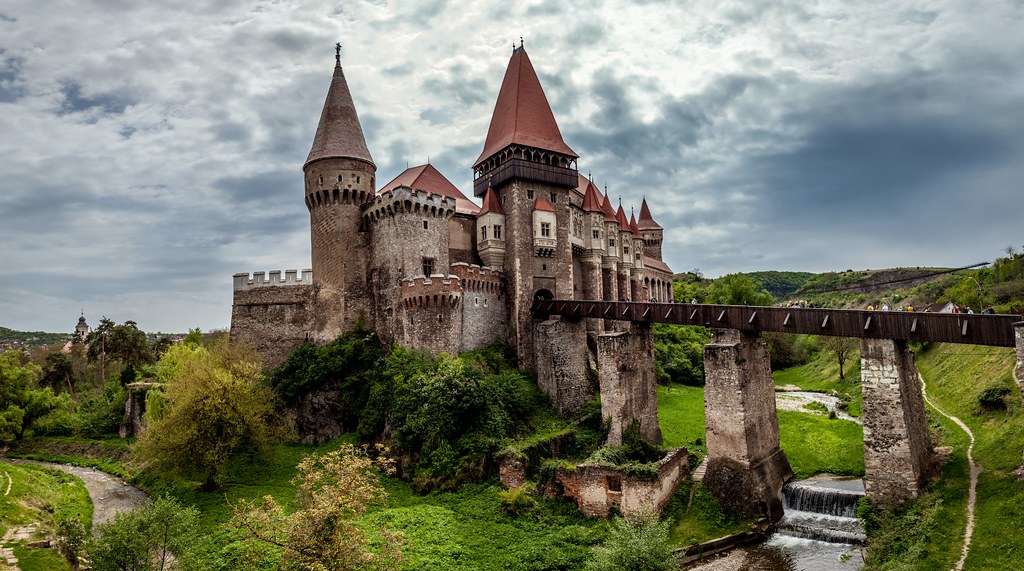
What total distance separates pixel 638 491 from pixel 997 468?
1237 centimetres

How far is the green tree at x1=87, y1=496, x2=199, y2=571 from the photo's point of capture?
54.4 ft

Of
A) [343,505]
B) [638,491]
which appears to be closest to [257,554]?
[343,505]

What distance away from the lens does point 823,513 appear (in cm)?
2372

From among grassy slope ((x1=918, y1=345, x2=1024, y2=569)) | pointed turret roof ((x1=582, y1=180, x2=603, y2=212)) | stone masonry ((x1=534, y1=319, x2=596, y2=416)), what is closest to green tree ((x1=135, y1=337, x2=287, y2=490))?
stone masonry ((x1=534, y1=319, x2=596, y2=416))

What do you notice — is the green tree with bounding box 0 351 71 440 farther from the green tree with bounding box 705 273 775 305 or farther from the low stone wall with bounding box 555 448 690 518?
the green tree with bounding box 705 273 775 305

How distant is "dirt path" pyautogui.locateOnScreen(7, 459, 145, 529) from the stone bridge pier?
25.3 metres

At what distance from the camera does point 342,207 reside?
123ft

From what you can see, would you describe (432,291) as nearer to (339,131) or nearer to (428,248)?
(428,248)

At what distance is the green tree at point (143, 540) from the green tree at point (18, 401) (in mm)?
32229

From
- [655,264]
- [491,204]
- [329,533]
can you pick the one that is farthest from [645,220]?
[329,533]

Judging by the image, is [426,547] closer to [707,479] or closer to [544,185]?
[707,479]

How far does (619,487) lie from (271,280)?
88.4 ft

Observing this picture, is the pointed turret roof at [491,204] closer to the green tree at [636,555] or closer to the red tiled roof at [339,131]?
the red tiled roof at [339,131]

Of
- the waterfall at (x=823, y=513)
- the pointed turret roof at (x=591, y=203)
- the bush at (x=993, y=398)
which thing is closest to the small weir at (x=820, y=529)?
the waterfall at (x=823, y=513)
